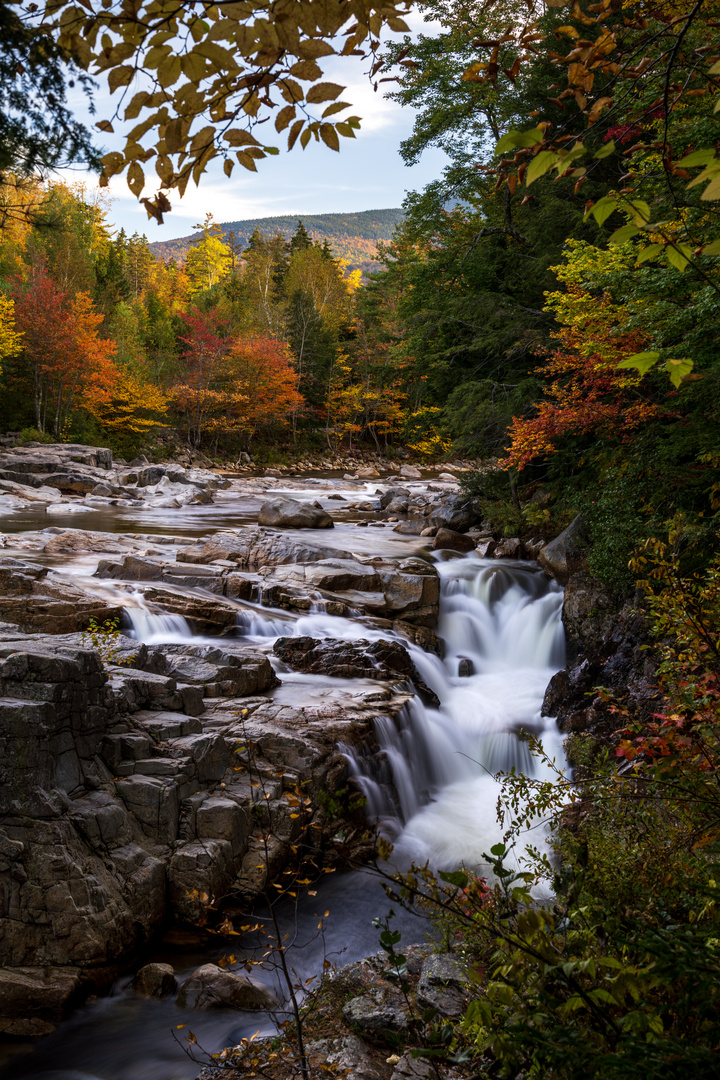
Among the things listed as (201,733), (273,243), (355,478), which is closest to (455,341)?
(201,733)

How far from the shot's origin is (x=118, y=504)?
71.8 ft

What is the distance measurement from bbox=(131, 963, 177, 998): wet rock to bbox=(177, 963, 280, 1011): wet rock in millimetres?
127

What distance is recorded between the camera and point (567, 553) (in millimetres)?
12164

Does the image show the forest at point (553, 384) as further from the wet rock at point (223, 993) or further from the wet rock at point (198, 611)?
the wet rock at point (198, 611)

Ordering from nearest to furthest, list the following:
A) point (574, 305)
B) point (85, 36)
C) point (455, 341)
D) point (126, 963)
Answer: point (85, 36) < point (126, 963) < point (574, 305) < point (455, 341)

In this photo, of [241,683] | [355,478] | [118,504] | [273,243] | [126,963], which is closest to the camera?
[126,963]

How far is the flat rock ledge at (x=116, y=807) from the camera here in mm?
4473

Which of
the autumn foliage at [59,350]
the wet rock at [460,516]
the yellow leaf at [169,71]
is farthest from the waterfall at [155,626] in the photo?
the autumn foliage at [59,350]

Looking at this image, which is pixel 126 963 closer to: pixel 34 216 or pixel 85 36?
pixel 34 216

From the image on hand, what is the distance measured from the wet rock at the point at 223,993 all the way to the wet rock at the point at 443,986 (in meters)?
1.45

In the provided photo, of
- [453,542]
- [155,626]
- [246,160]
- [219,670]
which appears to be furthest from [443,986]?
[453,542]

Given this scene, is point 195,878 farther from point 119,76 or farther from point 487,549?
point 487,549

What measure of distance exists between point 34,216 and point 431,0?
55.5 feet

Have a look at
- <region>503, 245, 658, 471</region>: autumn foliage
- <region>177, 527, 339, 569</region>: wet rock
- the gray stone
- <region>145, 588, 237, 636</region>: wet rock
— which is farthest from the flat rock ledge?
<region>503, 245, 658, 471</region>: autumn foliage
